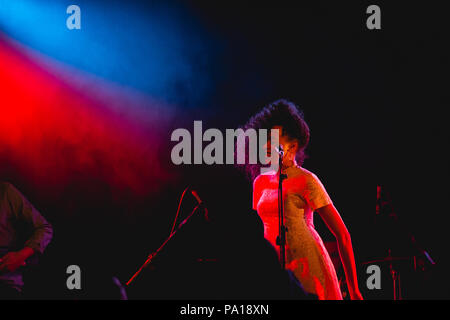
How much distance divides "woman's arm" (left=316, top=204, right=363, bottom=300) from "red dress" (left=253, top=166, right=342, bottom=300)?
69 millimetres

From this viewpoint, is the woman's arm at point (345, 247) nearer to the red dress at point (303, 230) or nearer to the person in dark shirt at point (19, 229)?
the red dress at point (303, 230)

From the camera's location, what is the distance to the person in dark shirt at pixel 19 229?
3.10 meters

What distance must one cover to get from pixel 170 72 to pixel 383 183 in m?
2.33

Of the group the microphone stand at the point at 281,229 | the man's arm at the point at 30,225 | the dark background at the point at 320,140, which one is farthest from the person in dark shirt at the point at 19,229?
the microphone stand at the point at 281,229

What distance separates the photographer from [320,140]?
3.85 m

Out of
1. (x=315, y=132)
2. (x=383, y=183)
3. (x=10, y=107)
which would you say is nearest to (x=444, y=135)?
(x=383, y=183)

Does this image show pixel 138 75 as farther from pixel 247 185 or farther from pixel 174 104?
pixel 247 185

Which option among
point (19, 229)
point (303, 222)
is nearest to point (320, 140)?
point (303, 222)

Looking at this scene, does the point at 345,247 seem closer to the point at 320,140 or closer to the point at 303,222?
the point at 303,222

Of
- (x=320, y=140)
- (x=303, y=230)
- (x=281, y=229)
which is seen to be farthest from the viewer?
(x=320, y=140)

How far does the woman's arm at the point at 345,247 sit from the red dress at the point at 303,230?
69 mm

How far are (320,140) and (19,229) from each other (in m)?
2.61

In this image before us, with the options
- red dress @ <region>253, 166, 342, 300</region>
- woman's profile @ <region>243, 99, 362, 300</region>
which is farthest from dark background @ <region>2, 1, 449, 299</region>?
red dress @ <region>253, 166, 342, 300</region>

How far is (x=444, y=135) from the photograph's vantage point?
3701mm
